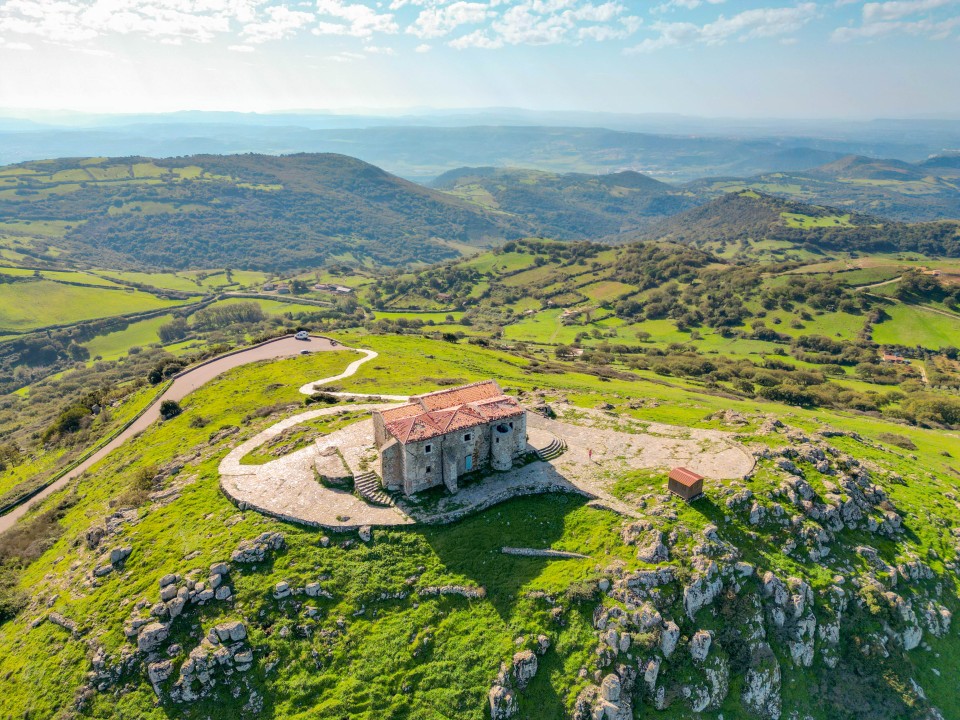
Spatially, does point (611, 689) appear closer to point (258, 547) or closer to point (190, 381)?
point (258, 547)

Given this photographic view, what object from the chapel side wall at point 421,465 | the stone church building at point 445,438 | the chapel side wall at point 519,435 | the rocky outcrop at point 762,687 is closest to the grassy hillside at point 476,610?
the rocky outcrop at point 762,687

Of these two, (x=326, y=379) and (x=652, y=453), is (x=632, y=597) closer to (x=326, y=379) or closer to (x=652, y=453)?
(x=652, y=453)

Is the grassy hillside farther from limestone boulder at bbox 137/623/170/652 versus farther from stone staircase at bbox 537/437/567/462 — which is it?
stone staircase at bbox 537/437/567/462

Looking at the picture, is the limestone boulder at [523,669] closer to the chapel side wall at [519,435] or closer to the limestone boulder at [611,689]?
the limestone boulder at [611,689]

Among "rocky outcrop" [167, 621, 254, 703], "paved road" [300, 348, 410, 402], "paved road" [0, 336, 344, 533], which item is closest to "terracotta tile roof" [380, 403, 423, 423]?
"paved road" [300, 348, 410, 402]

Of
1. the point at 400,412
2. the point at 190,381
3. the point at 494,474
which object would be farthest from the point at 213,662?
the point at 190,381

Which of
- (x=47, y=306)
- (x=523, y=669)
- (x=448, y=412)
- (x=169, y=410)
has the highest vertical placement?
(x=448, y=412)
